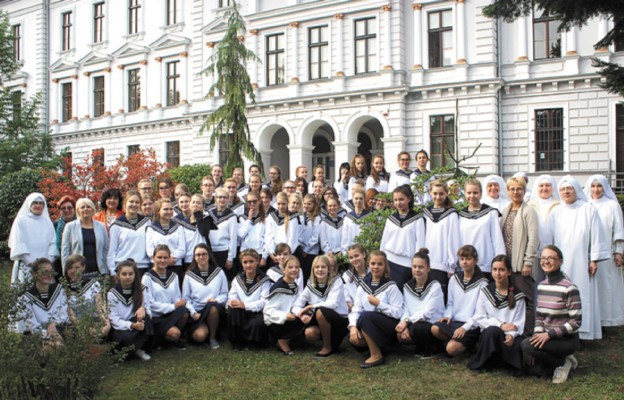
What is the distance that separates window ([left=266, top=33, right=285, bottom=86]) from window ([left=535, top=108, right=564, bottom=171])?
35.8ft

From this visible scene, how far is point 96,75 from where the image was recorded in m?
34.1

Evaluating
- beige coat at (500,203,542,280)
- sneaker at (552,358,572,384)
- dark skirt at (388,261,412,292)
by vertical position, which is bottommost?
sneaker at (552,358,572,384)

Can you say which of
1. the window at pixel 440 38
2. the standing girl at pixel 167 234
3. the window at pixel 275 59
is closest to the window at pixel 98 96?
the window at pixel 275 59

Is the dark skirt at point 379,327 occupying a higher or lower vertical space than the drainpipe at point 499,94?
lower

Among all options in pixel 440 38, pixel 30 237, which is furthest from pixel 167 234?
pixel 440 38

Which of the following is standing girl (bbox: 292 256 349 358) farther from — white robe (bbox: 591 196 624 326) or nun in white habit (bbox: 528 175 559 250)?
white robe (bbox: 591 196 624 326)

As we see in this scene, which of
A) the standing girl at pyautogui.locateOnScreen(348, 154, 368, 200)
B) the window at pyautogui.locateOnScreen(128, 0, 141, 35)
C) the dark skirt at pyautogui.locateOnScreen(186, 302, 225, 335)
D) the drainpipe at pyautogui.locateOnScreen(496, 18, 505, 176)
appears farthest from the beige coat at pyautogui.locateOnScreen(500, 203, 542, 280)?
the window at pyautogui.locateOnScreen(128, 0, 141, 35)

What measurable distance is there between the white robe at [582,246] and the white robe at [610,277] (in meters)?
0.42

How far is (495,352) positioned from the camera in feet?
20.3

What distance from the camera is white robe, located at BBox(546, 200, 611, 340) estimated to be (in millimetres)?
7055

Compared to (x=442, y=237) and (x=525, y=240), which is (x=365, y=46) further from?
(x=525, y=240)

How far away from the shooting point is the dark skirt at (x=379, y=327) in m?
6.71

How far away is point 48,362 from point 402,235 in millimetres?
4350

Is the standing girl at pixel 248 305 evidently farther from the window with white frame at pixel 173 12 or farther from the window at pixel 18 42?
the window at pixel 18 42
